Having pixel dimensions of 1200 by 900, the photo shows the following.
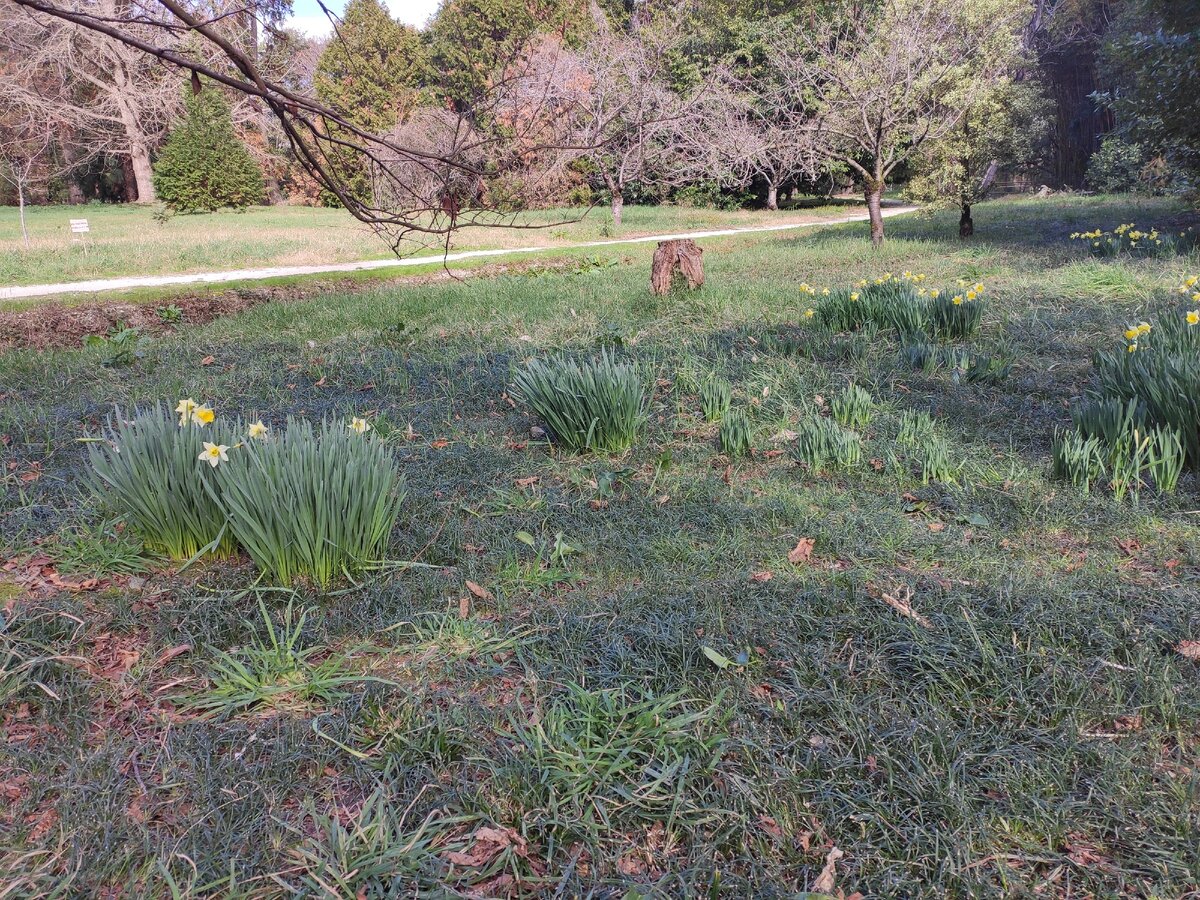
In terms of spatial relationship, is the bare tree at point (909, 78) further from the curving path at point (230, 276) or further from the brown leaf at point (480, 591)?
the brown leaf at point (480, 591)

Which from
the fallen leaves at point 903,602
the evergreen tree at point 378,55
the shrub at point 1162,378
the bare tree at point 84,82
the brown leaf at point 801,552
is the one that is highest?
the evergreen tree at point 378,55

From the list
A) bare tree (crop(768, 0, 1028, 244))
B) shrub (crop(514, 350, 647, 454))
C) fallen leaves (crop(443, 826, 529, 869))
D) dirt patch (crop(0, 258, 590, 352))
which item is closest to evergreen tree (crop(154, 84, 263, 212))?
dirt patch (crop(0, 258, 590, 352))

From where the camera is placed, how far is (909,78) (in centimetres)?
1116

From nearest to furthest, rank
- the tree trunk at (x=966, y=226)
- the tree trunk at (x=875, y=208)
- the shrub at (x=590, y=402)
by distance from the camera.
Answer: the shrub at (x=590, y=402), the tree trunk at (x=875, y=208), the tree trunk at (x=966, y=226)

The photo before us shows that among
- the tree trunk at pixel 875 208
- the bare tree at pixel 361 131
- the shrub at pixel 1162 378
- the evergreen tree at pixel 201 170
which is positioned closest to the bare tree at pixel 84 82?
the evergreen tree at pixel 201 170

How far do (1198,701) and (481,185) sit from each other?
2.52m

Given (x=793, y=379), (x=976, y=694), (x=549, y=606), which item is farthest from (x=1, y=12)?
(x=976, y=694)

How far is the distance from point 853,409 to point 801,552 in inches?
59.5

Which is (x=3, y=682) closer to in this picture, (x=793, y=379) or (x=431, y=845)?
(x=431, y=845)

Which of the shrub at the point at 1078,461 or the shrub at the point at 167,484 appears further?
the shrub at the point at 1078,461

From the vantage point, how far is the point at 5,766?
207 centimetres

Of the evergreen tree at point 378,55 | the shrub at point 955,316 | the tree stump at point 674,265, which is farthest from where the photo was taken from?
the evergreen tree at point 378,55

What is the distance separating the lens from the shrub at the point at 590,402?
4070 mm

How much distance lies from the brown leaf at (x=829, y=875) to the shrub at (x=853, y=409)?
2.88 meters
